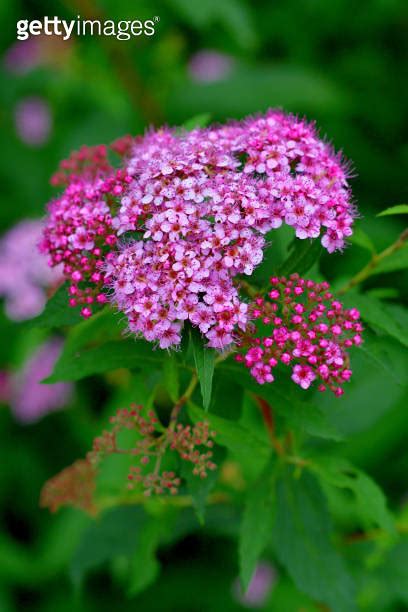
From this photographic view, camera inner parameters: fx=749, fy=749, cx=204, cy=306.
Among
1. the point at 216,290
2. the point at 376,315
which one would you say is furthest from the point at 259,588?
the point at 216,290

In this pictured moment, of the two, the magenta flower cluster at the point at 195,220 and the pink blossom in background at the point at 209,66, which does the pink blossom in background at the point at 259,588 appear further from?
the pink blossom in background at the point at 209,66

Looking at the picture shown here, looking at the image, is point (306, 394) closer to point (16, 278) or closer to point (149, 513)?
point (149, 513)

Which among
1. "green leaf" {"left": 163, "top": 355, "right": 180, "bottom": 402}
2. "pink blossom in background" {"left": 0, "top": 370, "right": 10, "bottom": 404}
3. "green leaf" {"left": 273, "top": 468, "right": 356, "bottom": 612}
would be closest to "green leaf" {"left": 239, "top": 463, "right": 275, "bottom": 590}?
"green leaf" {"left": 273, "top": 468, "right": 356, "bottom": 612}

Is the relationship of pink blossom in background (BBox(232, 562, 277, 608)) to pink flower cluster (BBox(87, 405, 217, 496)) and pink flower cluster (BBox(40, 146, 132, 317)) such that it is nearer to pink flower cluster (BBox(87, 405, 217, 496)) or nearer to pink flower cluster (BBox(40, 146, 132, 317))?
pink flower cluster (BBox(87, 405, 217, 496))

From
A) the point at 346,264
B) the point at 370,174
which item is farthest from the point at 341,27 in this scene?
the point at 346,264

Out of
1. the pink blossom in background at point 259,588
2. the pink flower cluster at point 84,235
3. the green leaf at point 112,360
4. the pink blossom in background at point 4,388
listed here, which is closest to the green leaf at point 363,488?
the green leaf at point 112,360

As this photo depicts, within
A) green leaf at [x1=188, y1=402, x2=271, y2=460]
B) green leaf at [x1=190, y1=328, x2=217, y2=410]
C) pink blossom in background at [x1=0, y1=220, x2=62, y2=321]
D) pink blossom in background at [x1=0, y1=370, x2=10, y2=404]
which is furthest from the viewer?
pink blossom in background at [x1=0, y1=370, x2=10, y2=404]
